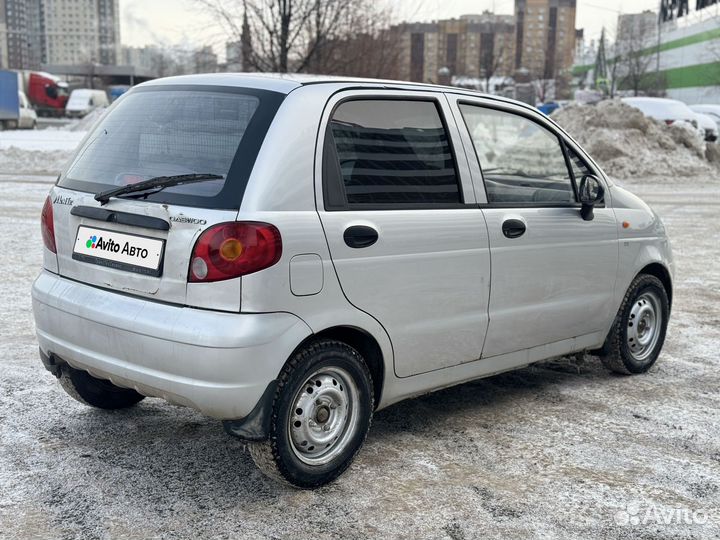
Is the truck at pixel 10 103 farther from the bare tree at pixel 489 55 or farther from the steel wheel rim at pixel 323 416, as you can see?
the steel wheel rim at pixel 323 416

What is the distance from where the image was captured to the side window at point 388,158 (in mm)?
3840

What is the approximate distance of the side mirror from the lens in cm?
504

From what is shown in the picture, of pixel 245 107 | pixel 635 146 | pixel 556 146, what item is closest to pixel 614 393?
pixel 556 146

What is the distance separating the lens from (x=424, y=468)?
4.04 meters

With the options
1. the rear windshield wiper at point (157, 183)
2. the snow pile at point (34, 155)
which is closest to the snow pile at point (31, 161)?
the snow pile at point (34, 155)

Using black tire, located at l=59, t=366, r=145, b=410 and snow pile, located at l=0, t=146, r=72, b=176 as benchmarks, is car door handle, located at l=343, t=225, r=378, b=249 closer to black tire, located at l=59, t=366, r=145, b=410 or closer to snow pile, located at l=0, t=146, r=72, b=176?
black tire, located at l=59, t=366, r=145, b=410

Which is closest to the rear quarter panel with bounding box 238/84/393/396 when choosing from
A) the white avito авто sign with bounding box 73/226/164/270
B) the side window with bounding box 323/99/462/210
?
the side window with bounding box 323/99/462/210

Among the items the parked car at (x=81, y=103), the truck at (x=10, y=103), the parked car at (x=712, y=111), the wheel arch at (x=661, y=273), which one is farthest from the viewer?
the parked car at (x=81, y=103)

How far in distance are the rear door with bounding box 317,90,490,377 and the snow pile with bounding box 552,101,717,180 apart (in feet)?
65.9

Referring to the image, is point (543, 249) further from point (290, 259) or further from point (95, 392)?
point (95, 392)

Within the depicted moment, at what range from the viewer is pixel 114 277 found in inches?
147

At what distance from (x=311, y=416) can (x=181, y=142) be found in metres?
1.30

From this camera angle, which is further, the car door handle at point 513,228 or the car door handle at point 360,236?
the car door handle at point 513,228

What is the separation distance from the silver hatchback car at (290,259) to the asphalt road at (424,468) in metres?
0.26
